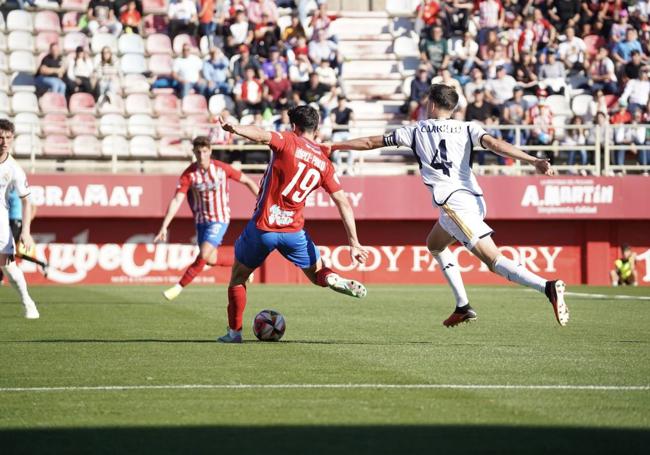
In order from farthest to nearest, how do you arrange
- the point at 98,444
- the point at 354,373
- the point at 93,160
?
the point at 93,160
the point at 354,373
the point at 98,444

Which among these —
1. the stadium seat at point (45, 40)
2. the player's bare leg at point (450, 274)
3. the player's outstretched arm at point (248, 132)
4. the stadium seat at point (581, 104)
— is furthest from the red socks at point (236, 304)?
the stadium seat at point (45, 40)

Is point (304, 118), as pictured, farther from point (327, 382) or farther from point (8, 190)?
point (8, 190)

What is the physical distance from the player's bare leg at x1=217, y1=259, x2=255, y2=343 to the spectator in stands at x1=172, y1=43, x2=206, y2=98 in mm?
17741

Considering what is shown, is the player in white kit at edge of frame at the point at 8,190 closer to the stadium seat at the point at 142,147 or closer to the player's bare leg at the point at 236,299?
the player's bare leg at the point at 236,299

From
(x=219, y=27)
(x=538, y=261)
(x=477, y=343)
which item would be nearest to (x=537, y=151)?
(x=538, y=261)

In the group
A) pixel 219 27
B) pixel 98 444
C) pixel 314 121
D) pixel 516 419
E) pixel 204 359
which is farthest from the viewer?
pixel 219 27

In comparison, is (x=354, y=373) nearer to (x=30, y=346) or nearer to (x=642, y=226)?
(x=30, y=346)

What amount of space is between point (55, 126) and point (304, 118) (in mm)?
17945

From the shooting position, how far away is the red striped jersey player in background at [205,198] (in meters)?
16.8

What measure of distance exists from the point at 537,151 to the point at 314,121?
1792 centimetres

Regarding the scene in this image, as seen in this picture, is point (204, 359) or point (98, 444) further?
point (204, 359)

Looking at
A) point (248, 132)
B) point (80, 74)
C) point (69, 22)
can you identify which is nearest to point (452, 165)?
point (248, 132)

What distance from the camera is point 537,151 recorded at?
27.7m

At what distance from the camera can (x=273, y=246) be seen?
10.6m
